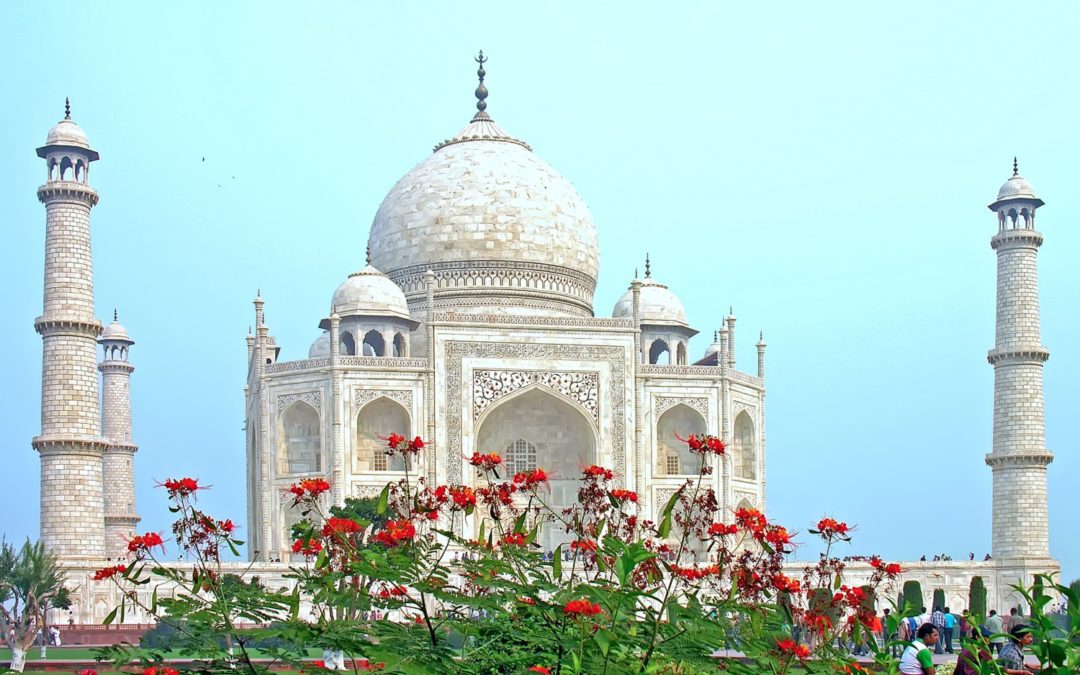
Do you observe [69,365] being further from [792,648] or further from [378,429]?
[792,648]

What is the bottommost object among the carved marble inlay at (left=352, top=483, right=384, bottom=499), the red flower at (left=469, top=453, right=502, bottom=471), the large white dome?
the carved marble inlay at (left=352, top=483, right=384, bottom=499)

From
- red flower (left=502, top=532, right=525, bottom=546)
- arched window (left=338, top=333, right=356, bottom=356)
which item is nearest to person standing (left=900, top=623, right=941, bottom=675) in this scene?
red flower (left=502, top=532, right=525, bottom=546)

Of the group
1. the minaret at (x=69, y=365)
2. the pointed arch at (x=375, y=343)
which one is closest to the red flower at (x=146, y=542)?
the minaret at (x=69, y=365)

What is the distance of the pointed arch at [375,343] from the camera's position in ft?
100

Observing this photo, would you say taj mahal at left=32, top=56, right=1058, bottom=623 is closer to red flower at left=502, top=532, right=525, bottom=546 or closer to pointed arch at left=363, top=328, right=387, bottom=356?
pointed arch at left=363, top=328, right=387, bottom=356

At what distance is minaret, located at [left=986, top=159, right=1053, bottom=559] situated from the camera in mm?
28875

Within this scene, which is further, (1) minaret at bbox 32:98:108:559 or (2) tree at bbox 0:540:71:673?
(1) minaret at bbox 32:98:108:559

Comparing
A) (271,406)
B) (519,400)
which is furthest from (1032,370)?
(271,406)

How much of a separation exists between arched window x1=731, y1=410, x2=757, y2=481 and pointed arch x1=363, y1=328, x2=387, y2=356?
7195 millimetres

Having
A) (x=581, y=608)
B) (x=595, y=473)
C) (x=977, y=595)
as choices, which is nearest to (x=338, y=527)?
(x=595, y=473)

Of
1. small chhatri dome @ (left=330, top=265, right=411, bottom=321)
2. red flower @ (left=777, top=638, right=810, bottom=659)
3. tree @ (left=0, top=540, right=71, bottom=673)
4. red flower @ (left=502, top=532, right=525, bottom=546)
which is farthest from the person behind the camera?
small chhatri dome @ (left=330, top=265, right=411, bottom=321)

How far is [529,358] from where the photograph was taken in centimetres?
2991

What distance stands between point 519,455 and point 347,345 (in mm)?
4083

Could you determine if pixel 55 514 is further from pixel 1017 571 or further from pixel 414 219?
pixel 1017 571
